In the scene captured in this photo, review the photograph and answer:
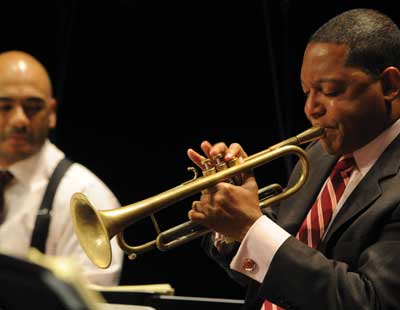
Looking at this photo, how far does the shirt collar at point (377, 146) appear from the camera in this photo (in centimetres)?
233

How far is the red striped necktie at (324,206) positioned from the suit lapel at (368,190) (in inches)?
4.3

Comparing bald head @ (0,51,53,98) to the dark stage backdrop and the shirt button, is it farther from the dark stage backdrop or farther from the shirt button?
the shirt button

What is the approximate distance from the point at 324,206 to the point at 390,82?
1.51 feet

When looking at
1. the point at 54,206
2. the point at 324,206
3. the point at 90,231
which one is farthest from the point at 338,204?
the point at 54,206

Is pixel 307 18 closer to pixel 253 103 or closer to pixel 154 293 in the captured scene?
pixel 253 103

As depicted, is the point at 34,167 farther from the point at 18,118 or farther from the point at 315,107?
the point at 315,107

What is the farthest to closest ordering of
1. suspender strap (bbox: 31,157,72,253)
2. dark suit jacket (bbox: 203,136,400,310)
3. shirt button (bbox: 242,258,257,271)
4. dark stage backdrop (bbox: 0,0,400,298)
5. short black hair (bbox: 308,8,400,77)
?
dark stage backdrop (bbox: 0,0,400,298)
suspender strap (bbox: 31,157,72,253)
short black hair (bbox: 308,8,400,77)
shirt button (bbox: 242,258,257,271)
dark suit jacket (bbox: 203,136,400,310)

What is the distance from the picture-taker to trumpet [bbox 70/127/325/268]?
2.25 m

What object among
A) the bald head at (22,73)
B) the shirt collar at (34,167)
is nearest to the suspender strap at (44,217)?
the shirt collar at (34,167)

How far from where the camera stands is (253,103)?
4.36 meters

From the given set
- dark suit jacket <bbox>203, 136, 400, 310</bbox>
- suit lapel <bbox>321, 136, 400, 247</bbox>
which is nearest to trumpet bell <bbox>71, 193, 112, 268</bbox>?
dark suit jacket <bbox>203, 136, 400, 310</bbox>

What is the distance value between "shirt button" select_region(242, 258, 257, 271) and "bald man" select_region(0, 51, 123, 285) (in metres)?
0.95

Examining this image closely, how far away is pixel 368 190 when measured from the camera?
2.22m

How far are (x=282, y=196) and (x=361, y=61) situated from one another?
20.4 inches
